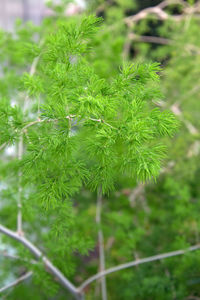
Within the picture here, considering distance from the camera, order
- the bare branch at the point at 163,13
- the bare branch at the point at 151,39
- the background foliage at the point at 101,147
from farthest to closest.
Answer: the bare branch at the point at 151,39 → the bare branch at the point at 163,13 → the background foliage at the point at 101,147

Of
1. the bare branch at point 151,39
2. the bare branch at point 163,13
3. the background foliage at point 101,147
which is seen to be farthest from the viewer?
the bare branch at point 151,39

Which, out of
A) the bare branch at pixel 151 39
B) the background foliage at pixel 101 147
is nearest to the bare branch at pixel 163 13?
the background foliage at pixel 101 147

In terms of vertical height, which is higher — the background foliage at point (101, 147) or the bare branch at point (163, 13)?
the bare branch at point (163, 13)

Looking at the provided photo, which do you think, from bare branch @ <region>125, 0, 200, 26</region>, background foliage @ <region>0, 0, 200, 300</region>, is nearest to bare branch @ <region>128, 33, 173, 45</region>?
background foliage @ <region>0, 0, 200, 300</region>

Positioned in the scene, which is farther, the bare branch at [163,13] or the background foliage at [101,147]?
the bare branch at [163,13]

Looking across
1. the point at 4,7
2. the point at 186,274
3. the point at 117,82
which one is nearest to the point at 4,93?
the point at 117,82

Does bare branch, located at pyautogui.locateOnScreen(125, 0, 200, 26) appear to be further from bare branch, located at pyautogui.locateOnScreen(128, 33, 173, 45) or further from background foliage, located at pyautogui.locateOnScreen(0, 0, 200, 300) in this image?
bare branch, located at pyautogui.locateOnScreen(128, 33, 173, 45)

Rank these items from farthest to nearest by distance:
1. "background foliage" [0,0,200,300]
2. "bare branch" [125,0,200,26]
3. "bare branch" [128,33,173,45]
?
"bare branch" [128,33,173,45] → "bare branch" [125,0,200,26] → "background foliage" [0,0,200,300]

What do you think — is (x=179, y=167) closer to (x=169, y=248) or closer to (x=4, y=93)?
(x=169, y=248)

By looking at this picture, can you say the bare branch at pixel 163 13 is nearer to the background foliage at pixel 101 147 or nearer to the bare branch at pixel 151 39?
the background foliage at pixel 101 147

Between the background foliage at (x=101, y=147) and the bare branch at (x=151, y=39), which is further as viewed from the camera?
the bare branch at (x=151, y=39)

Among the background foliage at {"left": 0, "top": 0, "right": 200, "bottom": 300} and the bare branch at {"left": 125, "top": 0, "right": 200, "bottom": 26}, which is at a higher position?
the bare branch at {"left": 125, "top": 0, "right": 200, "bottom": 26}
